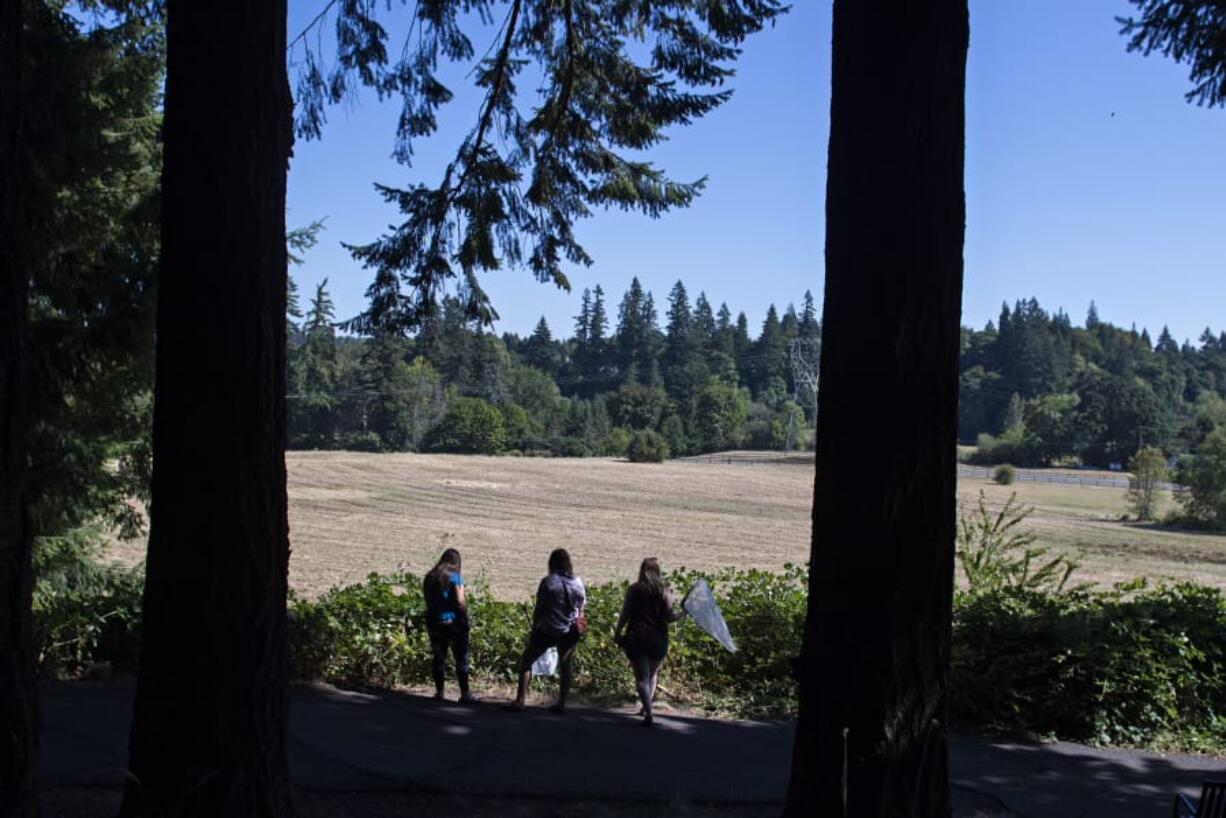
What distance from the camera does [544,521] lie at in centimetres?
4294

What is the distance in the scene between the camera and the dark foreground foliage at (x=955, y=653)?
8508 millimetres

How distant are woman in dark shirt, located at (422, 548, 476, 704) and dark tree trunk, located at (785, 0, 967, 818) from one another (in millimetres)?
5443

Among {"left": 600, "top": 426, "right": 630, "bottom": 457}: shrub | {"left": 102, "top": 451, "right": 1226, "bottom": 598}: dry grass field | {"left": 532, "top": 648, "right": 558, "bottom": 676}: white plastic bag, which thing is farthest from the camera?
{"left": 600, "top": 426, "right": 630, "bottom": 457}: shrub

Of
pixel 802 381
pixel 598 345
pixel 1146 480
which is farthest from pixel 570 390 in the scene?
pixel 1146 480

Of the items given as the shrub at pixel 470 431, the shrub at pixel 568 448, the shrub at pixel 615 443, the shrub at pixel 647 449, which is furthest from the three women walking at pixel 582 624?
the shrub at pixel 568 448

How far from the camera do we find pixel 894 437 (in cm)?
361

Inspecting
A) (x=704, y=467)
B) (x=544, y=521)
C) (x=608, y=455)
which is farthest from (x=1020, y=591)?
(x=608, y=455)

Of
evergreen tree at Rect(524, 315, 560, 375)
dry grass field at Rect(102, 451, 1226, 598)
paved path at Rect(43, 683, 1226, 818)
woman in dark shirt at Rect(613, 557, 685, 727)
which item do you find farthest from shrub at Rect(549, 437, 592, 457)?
paved path at Rect(43, 683, 1226, 818)

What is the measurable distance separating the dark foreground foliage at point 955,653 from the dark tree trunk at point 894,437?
4.97 meters

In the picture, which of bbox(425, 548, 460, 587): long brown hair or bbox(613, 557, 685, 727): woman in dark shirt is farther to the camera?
bbox(425, 548, 460, 587): long brown hair

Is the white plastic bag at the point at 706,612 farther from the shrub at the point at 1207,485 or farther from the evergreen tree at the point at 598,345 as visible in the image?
the evergreen tree at the point at 598,345

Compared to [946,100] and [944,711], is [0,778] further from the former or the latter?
[946,100]

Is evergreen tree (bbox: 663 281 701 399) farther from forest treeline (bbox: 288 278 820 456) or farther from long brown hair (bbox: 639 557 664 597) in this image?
long brown hair (bbox: 639 557 664 597)

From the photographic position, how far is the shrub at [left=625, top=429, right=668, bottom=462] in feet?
296
